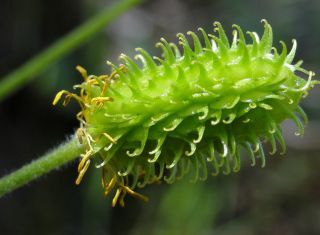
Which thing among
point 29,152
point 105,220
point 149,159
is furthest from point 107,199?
point 149,159

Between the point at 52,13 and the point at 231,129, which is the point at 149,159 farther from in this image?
the point at 52,13

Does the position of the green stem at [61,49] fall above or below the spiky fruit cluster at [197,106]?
above

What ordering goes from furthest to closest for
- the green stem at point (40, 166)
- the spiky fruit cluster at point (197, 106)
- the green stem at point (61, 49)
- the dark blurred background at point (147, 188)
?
the dark blurred background at point (147, 188) → the green stem at point (61, 49) → the green stem at point (40, 166) → the spiky fruit cluster at point (197, 106)

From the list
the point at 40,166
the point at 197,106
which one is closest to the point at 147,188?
the point at 40,166

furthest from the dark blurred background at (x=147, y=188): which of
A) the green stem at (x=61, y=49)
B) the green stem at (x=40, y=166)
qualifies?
the green stem at (x=40, y=166)

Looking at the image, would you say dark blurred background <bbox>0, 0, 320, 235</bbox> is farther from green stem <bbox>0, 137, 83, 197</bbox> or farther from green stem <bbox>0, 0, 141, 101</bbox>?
green stem <bbox>0, 137, 83, 197</bbox>

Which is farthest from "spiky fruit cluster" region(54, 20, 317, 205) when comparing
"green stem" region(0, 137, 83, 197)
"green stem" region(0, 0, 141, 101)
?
"green stem" region(0, 0, 141, 101)

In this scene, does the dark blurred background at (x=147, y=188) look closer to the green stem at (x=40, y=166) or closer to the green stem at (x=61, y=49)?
the green stem at (x=61, y=49)

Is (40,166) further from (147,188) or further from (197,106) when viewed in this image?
(147,188)
